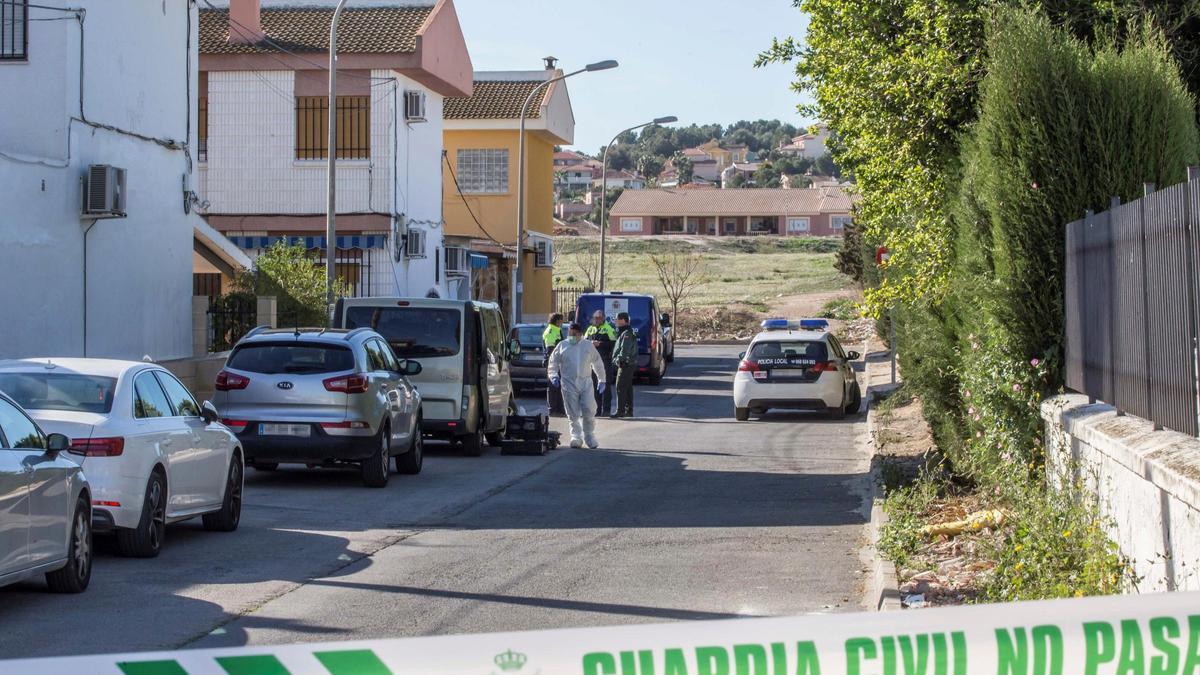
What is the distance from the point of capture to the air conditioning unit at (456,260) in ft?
134

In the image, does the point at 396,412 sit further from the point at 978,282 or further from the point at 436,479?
the point at 978,282

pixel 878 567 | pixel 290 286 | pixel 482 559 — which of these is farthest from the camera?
pixel 290 286

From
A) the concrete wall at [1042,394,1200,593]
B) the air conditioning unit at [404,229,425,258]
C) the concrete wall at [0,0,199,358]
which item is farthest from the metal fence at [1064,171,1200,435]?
the air conditioning unit at [404,229,425,258]

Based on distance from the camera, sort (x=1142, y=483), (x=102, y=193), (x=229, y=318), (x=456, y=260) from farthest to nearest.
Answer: (x=456, y=260) → (x=229, y=318) → (x=102, y=193) → (x=1142, y=483)

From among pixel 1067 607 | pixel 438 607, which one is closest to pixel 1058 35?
pixel 438 607

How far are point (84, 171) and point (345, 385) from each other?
22.9ft

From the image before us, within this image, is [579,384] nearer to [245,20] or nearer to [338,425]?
[338,425]

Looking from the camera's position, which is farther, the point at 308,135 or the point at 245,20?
the point at 245,20

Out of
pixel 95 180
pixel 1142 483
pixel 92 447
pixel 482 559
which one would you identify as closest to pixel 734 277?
pixel 95 180

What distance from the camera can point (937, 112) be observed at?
13695 mm

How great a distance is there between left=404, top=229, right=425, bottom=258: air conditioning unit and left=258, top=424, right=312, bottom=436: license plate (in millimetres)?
20211

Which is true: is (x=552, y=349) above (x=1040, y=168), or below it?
below

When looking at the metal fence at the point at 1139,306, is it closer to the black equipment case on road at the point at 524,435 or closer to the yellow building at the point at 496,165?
the black equipment case on road at the point at 524,435

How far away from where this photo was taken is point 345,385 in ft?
50.7
